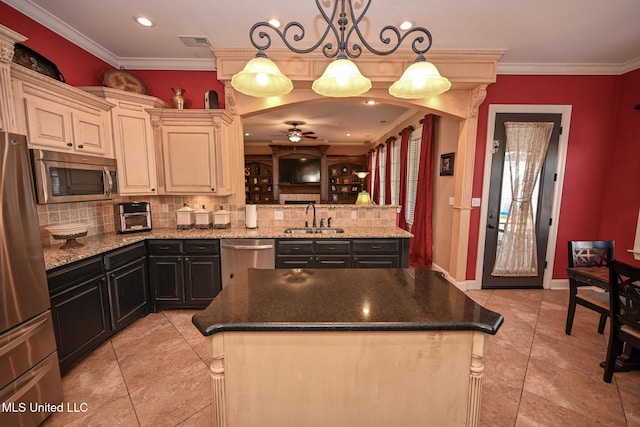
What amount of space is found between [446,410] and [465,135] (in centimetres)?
323

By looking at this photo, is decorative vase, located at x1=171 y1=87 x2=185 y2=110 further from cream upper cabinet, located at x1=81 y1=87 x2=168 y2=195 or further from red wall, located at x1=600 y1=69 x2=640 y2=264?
red wall, located at x1=600 y1=69 x2=640 y2=264

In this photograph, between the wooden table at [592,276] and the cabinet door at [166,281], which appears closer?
the wooden table at [592,276]

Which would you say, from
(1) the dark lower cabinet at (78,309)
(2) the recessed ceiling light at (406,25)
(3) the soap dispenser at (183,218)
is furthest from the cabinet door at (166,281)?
(2) the recessed ceiling light at (406,25)

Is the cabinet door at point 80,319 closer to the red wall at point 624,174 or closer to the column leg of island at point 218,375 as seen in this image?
the column leg of island at point 218,375

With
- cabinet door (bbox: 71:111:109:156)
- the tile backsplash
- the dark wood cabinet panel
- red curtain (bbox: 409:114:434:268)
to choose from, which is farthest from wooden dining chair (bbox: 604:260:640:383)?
the dark wood cabinet panel

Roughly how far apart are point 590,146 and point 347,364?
445cm

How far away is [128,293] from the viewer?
2.69 m

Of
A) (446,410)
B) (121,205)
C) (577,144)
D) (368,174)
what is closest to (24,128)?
(121,205)

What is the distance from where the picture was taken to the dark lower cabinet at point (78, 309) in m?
1.98

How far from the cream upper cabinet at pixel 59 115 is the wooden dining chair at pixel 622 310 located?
169 inches

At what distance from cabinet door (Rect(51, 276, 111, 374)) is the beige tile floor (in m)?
0.15

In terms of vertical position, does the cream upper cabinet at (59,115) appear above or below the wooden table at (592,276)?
above

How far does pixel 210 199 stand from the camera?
349cm

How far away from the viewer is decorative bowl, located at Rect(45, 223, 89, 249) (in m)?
2.28
